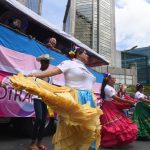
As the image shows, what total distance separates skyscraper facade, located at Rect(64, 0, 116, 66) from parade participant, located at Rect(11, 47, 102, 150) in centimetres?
9602

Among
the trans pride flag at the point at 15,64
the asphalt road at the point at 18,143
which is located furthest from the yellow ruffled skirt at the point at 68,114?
the trans pride flag at the point at 15,64

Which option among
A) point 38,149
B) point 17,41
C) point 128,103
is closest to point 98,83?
point 128,103

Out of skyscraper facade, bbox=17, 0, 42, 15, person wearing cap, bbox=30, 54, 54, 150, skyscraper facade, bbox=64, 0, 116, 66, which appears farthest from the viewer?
skyscraper facade, bbox=64, 0, 116, 66

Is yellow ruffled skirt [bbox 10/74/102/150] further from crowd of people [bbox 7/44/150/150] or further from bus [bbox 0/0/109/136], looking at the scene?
bus [bbox 0/0/109/136]

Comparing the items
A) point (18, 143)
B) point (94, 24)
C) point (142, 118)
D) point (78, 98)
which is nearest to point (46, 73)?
point (78, 98)

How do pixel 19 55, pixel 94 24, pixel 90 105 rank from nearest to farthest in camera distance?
pixel 90 105, pixel 19 55, pixel 94 24

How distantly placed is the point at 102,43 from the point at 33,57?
101m

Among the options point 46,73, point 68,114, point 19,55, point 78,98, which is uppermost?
point 19,55

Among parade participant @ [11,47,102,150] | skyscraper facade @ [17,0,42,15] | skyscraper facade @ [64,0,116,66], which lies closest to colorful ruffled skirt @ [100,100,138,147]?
parade participant @ [11,47,102,150]

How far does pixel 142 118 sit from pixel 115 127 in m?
1.56

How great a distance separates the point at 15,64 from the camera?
6.89 meters

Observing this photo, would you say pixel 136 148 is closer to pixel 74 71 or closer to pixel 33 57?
pixel 33 57

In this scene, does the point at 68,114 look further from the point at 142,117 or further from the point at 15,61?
the point at 142,117

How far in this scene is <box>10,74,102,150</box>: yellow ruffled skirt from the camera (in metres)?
3.71
